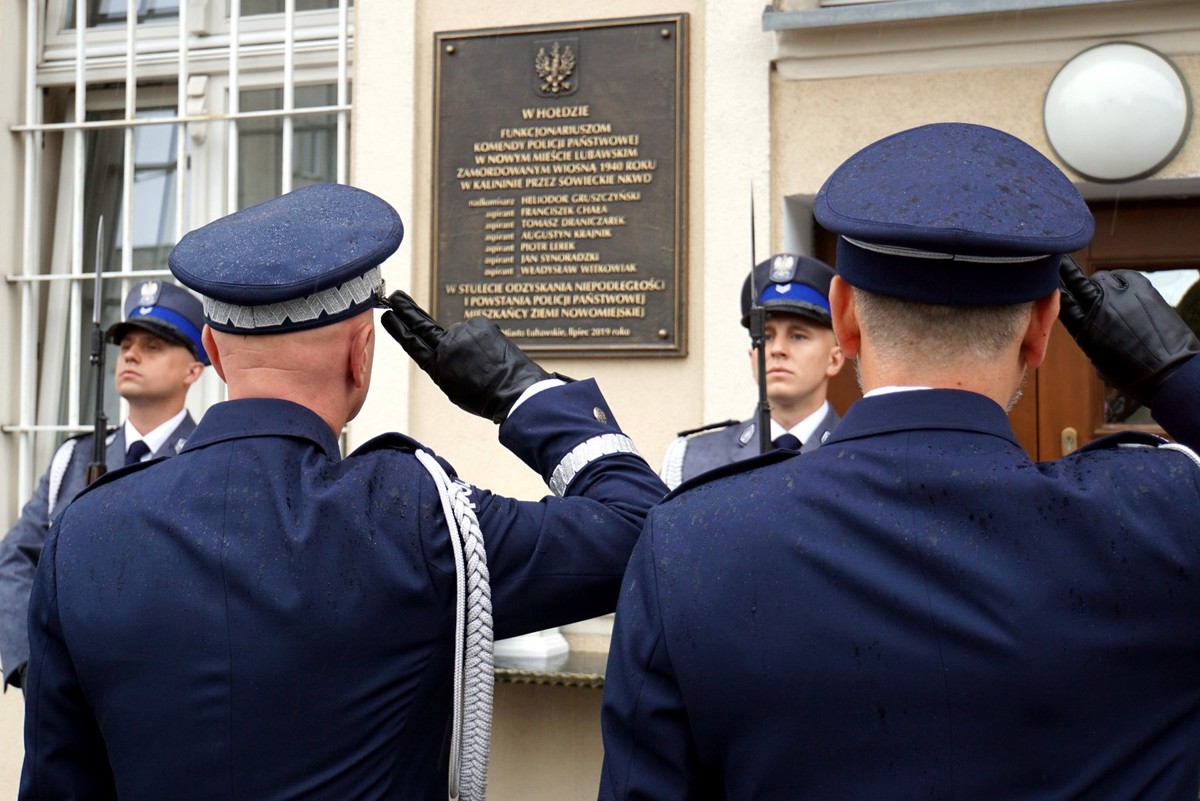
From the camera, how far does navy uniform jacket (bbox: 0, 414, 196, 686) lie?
3777mm

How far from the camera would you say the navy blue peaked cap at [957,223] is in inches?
50.8

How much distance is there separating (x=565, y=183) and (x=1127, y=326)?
3061mm

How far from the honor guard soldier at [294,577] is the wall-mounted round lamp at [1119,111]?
262cm

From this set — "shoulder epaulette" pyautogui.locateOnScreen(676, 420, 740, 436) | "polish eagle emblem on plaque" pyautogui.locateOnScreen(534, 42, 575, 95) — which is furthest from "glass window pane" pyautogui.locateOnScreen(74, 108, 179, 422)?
"shoulder epaulette" pyautogui.locateOnScreen(676, 420, 740, 436)

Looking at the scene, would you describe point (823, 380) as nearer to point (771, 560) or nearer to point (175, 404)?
point (175, 404)

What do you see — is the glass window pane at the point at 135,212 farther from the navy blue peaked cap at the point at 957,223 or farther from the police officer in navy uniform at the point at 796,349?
the navy blue peaked cap at the point at 957,223

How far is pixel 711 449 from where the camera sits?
12.7ft

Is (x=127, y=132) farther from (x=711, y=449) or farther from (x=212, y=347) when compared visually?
(x=212, y=347)

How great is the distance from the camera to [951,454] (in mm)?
1301

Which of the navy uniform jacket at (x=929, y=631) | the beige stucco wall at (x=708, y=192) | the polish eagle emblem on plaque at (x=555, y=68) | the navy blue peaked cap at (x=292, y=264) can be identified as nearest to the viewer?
the navy uniform jacket at (x=929, y=631)

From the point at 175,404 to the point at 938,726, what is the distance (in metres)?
3.26

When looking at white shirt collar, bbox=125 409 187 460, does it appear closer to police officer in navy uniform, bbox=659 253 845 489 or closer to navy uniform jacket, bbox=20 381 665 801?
police officer in navy uniform, bbox=659 253 845 489

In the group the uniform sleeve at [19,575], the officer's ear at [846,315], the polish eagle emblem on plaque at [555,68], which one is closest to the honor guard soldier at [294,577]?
the officer's ear at [846,315]

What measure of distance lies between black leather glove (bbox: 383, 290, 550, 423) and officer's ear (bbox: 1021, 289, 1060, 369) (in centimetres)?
70
